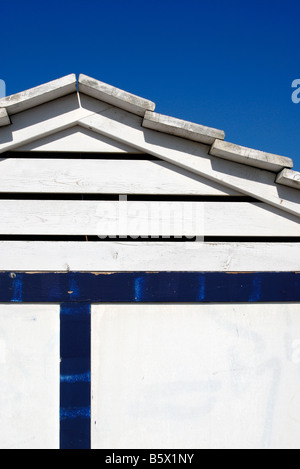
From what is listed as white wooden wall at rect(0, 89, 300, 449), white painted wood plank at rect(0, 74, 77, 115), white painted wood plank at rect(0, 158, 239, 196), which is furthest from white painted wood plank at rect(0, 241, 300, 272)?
white painted wood plank at rect(0, 74, 77, 115)

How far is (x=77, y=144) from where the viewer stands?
3.25 meters

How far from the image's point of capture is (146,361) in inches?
124

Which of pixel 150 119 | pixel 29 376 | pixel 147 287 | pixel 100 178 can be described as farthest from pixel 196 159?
pixel 29 376

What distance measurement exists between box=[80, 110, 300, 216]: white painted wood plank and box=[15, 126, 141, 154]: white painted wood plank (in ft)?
0.19

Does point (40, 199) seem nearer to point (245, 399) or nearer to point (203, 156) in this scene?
point (203, 156)

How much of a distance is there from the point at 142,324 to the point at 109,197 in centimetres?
101

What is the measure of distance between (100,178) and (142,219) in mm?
430

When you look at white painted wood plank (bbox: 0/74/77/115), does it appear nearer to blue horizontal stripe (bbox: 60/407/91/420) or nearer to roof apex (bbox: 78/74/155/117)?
roof apex (bbox: 78/74/155/117)

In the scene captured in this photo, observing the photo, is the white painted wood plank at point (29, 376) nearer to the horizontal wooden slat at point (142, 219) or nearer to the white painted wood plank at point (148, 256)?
the white painted wood plank at point (148, 256)

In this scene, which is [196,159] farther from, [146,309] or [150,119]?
[146,309]

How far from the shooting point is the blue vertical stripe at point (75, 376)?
10.1 ft

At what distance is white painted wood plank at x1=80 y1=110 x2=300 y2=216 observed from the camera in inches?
127

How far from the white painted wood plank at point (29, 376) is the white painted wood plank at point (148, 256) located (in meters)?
0.33

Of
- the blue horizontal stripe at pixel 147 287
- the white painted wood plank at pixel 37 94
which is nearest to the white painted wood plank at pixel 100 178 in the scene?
the white painted wood plank at pixel 37 94
